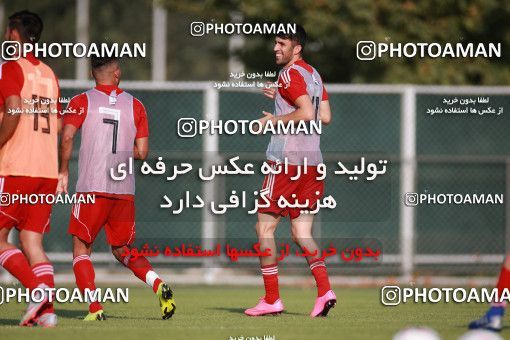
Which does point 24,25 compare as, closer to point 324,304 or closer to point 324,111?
point 324,111

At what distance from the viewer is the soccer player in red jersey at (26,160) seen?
31.3 ft

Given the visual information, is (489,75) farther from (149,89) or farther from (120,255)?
(120,255)

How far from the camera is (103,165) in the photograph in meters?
10.3

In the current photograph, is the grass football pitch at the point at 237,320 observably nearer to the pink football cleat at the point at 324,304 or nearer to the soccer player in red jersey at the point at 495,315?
the pink football cleat at the point at 324,304

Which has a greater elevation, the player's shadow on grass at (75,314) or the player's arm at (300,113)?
the player's arm at (300,113)

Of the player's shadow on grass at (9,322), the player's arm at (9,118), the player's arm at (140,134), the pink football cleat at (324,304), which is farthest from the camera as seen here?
the pink football cleat at (324,304)

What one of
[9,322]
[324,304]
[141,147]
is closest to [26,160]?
[141,147]

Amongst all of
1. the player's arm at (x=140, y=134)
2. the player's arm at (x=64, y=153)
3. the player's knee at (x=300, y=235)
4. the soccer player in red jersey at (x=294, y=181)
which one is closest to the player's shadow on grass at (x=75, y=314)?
the soccer player in red jersey at (x=294, y=181)

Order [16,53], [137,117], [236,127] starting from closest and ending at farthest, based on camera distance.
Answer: [16,53]
[137,117]
[236,127]

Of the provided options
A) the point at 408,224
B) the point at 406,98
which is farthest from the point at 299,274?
the point at 406,98

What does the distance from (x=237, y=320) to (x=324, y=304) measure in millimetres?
751

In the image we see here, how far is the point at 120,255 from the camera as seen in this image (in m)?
10.5

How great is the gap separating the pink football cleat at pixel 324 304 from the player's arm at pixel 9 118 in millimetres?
2929

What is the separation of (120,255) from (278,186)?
4.67 ft
